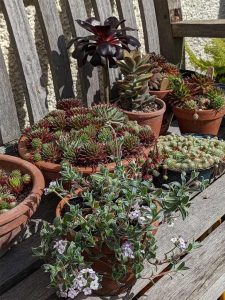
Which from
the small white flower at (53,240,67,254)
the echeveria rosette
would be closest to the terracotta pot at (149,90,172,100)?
the echeveria rosette

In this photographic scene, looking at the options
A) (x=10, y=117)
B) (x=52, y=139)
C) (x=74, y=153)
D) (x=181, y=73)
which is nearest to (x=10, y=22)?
(x=10, y=117)

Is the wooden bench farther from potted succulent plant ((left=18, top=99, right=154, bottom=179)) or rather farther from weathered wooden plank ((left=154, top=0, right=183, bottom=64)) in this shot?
potted succulent plant ((left=18, top=99, right=154, bottom=179))

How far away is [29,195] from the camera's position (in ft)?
4.96

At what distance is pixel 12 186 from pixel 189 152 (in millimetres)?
775

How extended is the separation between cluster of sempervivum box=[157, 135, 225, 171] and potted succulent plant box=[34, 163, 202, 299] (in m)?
0.50

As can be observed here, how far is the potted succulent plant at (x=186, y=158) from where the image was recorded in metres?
1.88

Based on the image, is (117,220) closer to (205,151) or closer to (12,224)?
(12,224)

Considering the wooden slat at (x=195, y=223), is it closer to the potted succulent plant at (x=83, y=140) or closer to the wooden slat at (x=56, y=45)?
the potted succulent plant at (x=83, y=140)

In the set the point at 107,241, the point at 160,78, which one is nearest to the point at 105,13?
the point at 160,78

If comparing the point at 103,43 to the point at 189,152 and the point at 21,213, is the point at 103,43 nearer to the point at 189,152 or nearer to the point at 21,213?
the point at 189,152

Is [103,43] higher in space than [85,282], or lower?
higher

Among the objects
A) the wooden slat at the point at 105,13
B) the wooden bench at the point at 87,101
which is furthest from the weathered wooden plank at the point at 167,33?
the wooden slat at the point at 105,13

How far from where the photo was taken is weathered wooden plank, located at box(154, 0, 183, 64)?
287 centimetres

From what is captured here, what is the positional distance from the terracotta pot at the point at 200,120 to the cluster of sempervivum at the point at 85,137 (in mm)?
488
